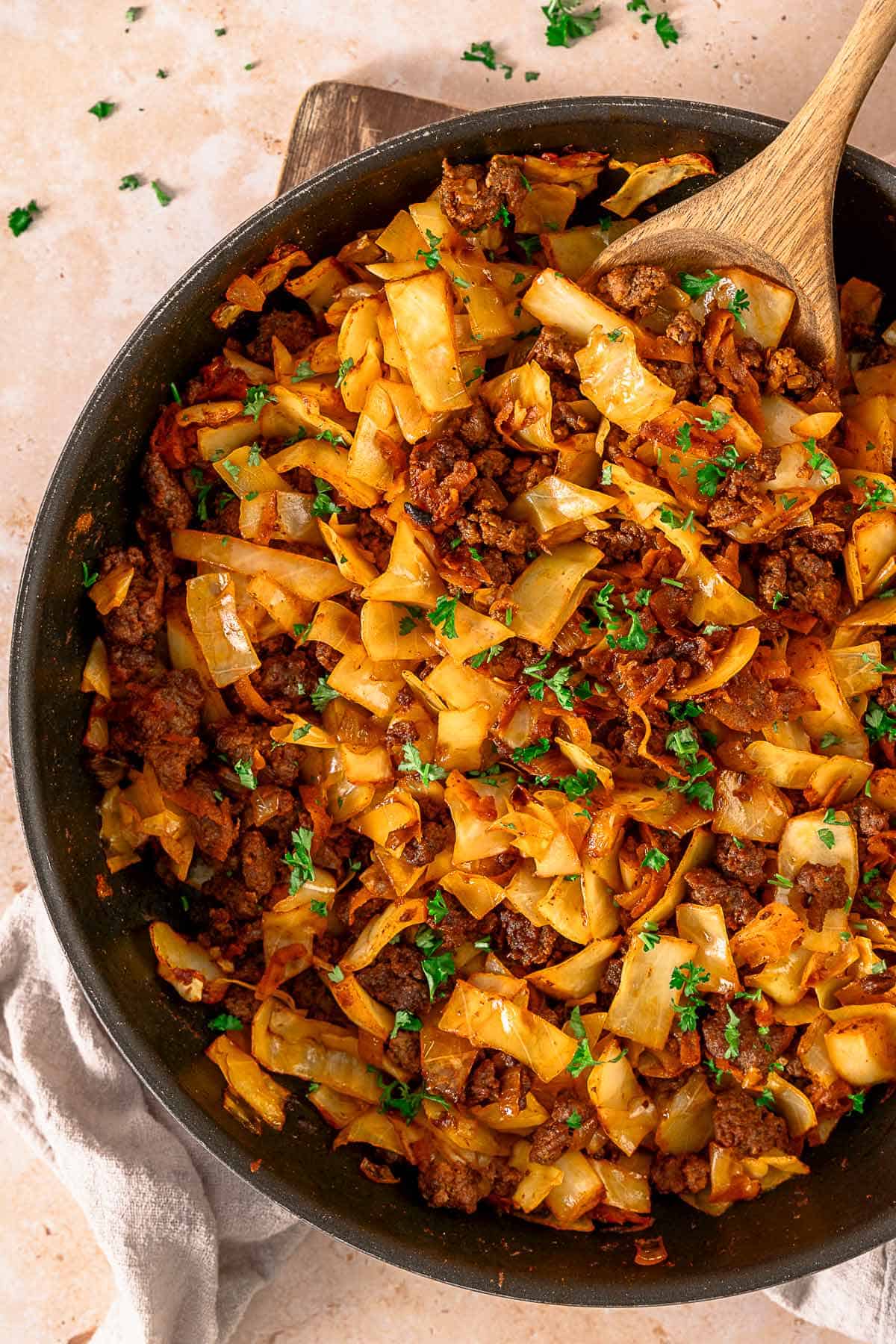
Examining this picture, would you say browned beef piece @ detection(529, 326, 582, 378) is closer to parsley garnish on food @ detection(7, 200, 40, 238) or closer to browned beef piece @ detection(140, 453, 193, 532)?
browned beef piece @ detection(140, 453, 193, 532)

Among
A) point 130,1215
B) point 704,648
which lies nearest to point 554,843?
point 704,648

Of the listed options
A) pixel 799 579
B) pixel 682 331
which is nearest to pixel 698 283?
pixel 682 331

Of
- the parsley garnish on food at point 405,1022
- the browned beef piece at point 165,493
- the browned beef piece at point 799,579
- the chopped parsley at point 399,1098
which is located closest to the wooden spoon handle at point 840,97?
the browned beef piece at point 799,579

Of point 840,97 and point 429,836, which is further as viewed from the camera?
point 429,836

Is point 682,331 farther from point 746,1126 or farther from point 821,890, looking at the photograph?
point 746,1126

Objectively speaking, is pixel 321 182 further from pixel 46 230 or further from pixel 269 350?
pixel 46 230

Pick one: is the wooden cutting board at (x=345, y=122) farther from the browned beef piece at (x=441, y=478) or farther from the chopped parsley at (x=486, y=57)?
the browned beef piece at (x=441, y=478)

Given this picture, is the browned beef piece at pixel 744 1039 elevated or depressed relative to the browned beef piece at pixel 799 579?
depressed
